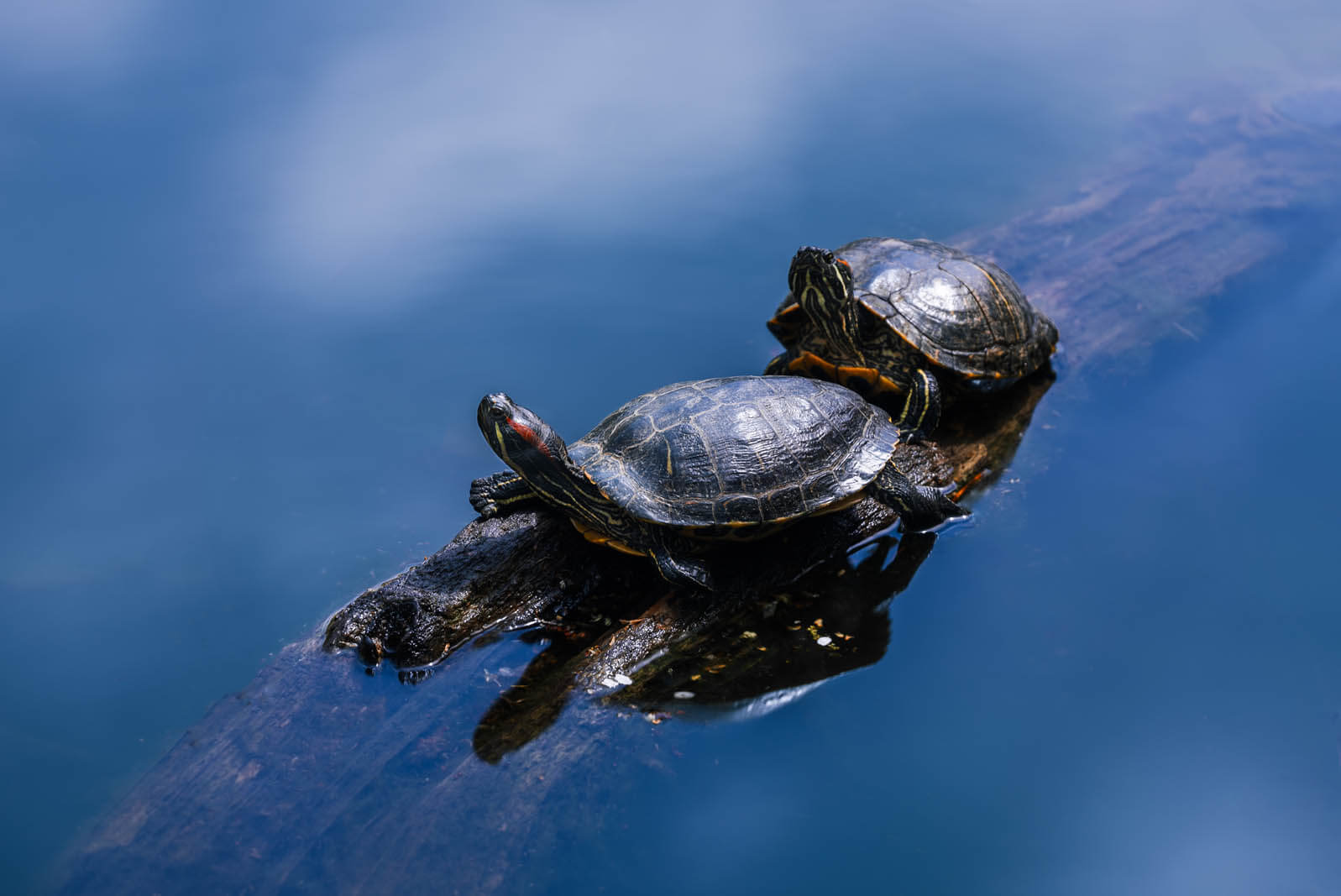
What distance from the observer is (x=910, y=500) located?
425cm

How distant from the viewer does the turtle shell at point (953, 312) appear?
5023 mm

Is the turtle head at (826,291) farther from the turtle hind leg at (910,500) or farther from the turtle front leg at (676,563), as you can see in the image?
the turtle front leg at (676,563)

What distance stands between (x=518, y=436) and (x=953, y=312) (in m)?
2.72

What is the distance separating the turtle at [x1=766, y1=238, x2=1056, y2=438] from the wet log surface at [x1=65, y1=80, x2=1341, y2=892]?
1.04 ft

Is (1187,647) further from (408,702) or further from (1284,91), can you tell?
(1284,91)

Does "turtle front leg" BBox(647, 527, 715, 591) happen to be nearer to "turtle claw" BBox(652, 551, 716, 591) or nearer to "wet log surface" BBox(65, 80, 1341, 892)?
"turtle claw" BBox(652, 551, 716, 591)

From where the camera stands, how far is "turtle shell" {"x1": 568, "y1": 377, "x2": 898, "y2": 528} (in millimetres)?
3799

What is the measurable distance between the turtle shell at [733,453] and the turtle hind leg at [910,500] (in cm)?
15

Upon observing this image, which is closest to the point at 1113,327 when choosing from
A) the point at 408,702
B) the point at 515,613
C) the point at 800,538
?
the point at 800,538

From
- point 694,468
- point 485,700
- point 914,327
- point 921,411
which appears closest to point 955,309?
point 914,327

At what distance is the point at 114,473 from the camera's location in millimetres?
5227

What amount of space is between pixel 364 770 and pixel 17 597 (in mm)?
2400

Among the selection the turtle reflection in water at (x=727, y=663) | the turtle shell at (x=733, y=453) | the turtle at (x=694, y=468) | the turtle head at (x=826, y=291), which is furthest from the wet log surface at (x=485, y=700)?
the turtle head at (x=826, y=291)

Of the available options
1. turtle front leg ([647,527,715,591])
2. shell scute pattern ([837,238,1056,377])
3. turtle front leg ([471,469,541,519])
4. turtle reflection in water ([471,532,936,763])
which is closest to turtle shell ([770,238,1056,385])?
shell scute pattern ([837,238,1056,377])
